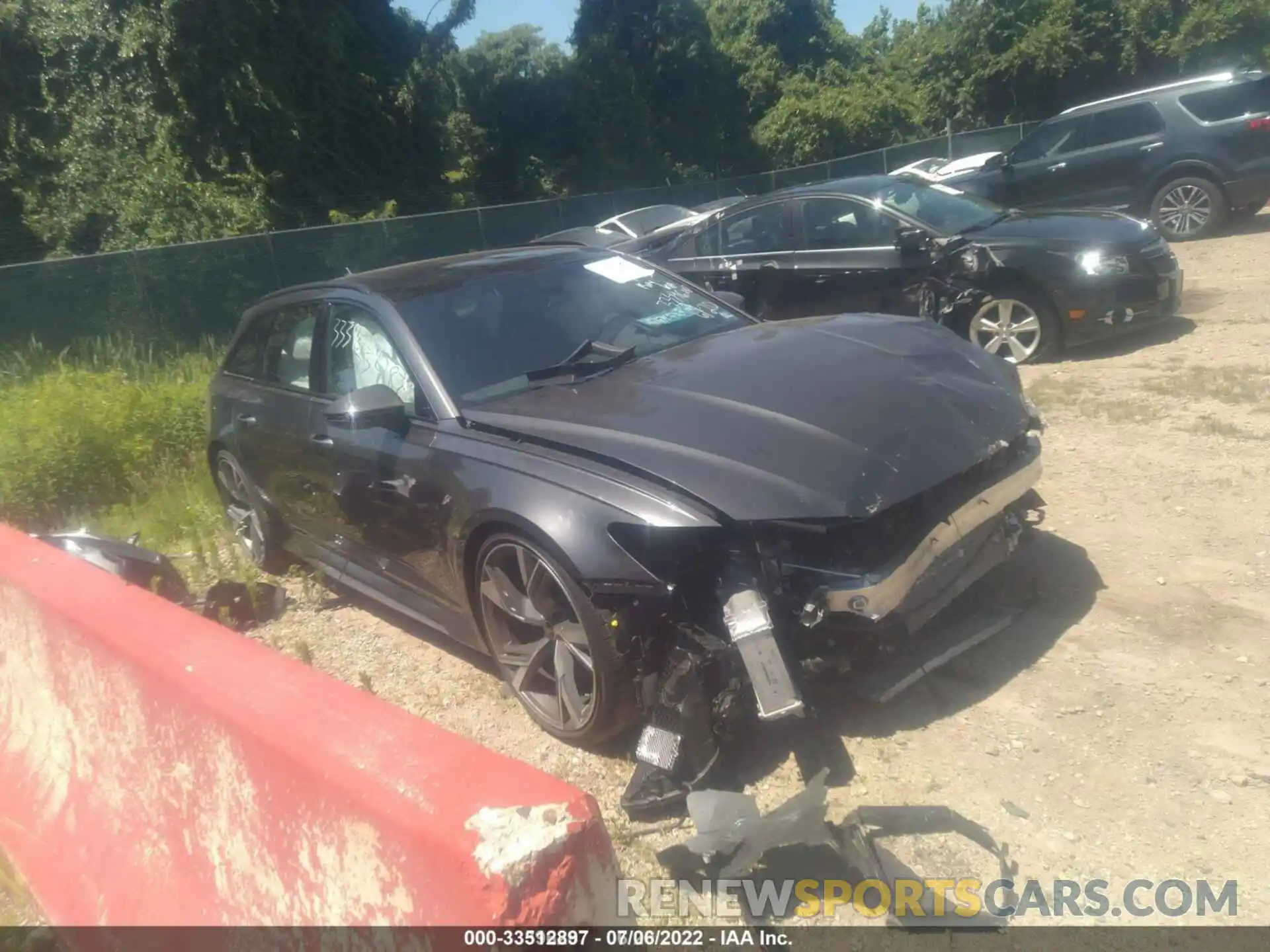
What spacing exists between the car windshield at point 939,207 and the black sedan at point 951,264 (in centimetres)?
1

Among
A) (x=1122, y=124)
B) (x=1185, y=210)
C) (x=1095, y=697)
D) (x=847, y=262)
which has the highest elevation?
(x=1122, y=124)

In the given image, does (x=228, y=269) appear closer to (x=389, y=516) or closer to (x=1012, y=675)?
(x=389, y=516)

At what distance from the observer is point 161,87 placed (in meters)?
20.5

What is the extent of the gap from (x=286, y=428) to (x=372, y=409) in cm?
123

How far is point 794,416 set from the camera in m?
3.67

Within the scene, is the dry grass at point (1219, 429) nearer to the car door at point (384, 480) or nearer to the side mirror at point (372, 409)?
the car door at point (384, 480)

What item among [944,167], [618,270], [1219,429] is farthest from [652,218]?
[618,270]

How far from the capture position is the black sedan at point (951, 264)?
743 centimetres

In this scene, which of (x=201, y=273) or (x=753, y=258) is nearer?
(x=753, y=258)

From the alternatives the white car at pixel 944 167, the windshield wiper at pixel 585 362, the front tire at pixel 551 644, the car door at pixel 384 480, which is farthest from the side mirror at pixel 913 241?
the white car at pixel 944 167

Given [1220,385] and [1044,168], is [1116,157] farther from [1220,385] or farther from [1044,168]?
[1220,385]

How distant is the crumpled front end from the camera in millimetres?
3271

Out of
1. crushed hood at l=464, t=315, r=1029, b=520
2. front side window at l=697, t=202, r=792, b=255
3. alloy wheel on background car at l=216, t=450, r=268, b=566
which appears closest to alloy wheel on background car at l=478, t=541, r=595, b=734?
crushed hood at l=464, t=315, r=1029, b=520

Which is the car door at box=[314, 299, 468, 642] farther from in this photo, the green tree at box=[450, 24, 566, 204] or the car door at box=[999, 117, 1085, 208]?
the green tree at box=[450, 24, 566, 204]
